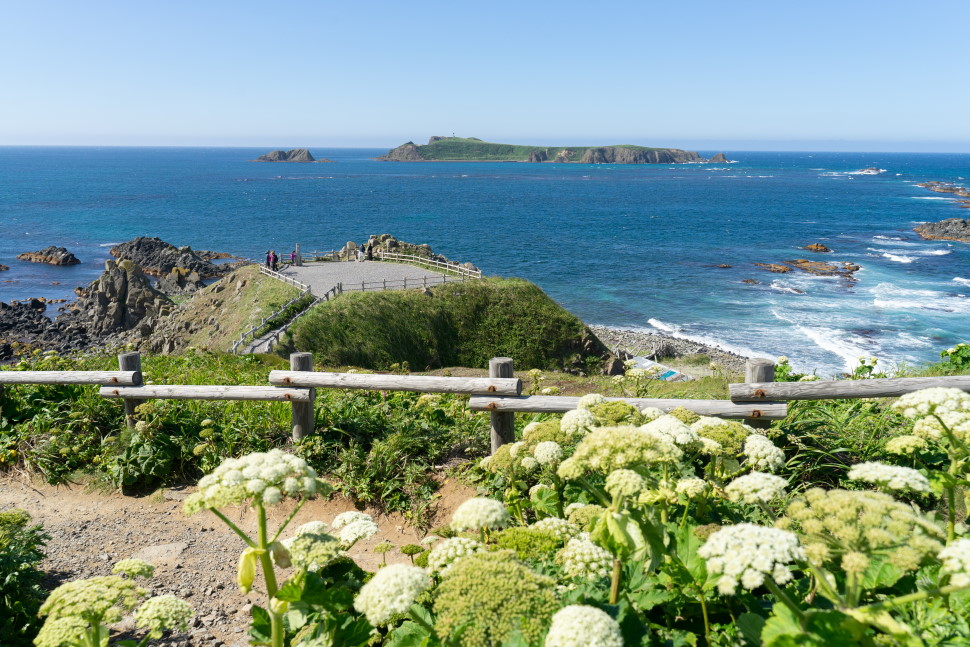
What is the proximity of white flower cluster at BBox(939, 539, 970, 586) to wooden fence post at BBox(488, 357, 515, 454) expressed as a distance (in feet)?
17.5

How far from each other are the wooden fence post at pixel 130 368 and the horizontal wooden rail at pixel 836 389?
7.70 m

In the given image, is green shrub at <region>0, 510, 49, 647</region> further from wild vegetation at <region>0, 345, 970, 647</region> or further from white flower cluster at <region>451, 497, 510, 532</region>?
white flower cluster at <region>451, 497, 510, 532</region>

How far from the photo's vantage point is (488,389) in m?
7.45

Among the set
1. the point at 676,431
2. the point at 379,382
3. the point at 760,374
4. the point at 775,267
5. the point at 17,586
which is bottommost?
the point at 775,267

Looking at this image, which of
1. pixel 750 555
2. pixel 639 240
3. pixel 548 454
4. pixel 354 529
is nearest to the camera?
pixel 750 555

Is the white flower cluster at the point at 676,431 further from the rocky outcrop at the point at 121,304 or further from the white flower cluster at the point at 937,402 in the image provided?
the rocky outcrop at the point at 121,304

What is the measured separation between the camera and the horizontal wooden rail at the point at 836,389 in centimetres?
675

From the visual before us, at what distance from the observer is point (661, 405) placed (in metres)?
7.06

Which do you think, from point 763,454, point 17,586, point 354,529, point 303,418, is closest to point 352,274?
point 303,418

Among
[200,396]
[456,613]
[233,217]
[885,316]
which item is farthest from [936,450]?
[233,217]

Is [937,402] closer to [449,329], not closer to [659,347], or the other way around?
[449,329]

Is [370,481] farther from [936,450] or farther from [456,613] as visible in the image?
[936,450]

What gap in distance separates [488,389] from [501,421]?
1.40ft

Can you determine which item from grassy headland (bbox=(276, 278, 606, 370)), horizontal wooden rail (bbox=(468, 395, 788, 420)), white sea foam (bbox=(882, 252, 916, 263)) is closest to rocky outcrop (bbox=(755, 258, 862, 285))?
white sea foam (bbox=(882, 252, 916, 263))
